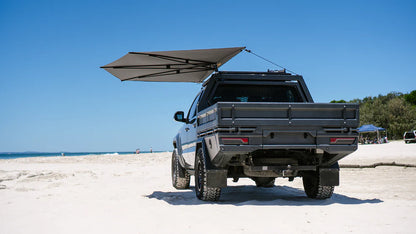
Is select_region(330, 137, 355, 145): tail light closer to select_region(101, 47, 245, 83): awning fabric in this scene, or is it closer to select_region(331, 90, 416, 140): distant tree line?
select_region(101, 47, 245, 83): awning fabric

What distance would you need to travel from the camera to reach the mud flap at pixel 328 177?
20.5 ft

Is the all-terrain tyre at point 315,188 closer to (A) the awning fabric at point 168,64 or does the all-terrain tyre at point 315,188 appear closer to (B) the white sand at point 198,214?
(B) the white sand at point 198,214

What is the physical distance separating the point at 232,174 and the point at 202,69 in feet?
11.4

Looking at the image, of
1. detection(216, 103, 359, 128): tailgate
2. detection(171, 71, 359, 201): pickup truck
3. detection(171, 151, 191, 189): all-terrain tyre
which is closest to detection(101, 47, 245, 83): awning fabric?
detection(171, 71, 359, 201): pickup truck

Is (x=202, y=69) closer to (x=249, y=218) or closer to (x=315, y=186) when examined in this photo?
(x=315, y=186)

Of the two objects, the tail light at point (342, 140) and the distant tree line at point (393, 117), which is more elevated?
the distant tree line at point (393, 117)

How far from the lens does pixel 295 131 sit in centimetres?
565

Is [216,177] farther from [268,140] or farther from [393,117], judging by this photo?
[393,117]

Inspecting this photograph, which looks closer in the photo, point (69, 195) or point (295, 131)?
point (295, 131)

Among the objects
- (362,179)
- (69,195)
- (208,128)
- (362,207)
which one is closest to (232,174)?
(208,128)

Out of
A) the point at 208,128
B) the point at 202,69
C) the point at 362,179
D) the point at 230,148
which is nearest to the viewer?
the point at 230,148

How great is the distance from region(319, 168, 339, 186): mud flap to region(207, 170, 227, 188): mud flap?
1.55 meters

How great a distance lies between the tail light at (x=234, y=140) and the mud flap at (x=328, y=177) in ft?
5.03

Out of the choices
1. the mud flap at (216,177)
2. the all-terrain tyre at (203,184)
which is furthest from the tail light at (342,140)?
the all-terrain tyre at (203,184)
